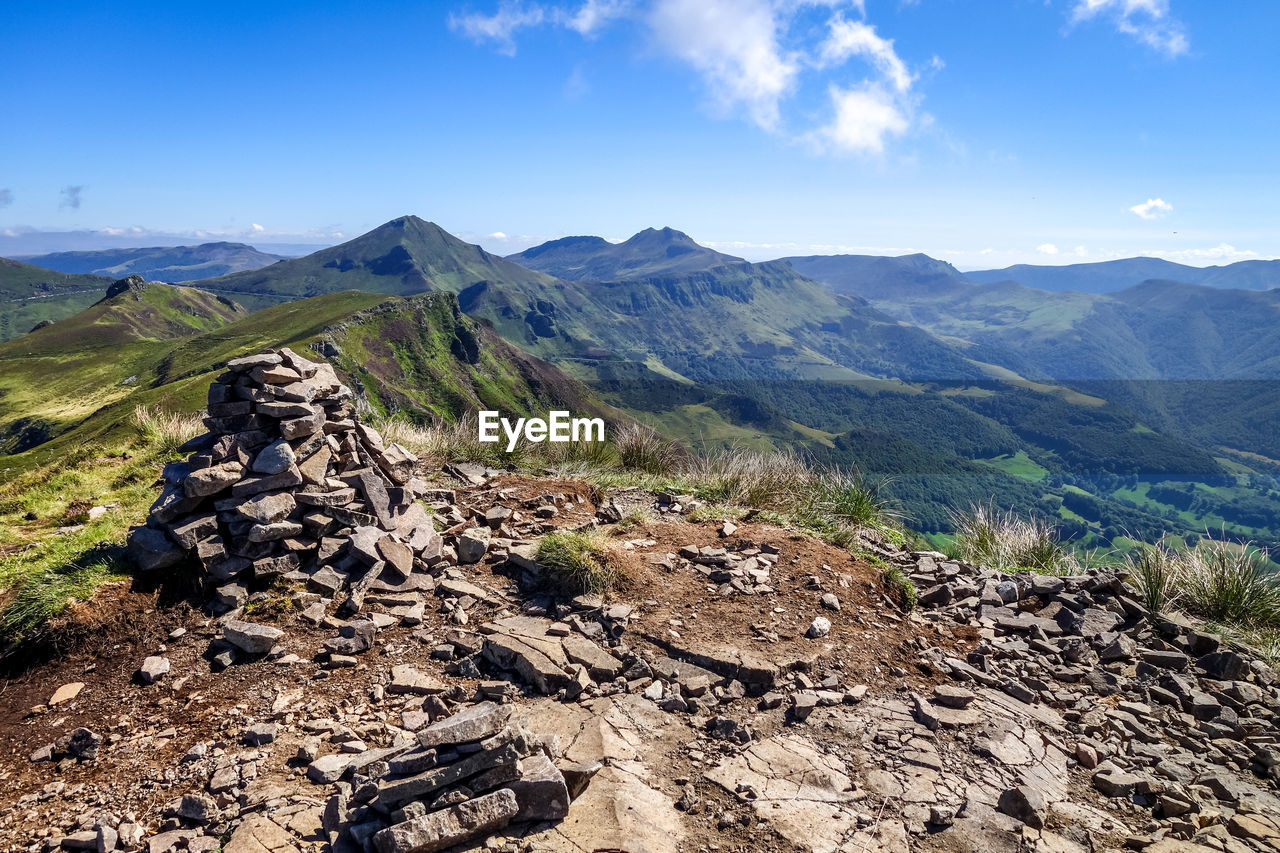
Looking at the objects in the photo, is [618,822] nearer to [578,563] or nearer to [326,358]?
[578,563]

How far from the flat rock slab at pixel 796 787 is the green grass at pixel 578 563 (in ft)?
9.52

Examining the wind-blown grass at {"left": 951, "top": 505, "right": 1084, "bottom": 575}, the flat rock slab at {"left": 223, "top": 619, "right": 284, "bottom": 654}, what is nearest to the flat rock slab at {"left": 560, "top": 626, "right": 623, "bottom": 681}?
the flat rock slab at {"left": 223, "top": 619, "right": 284, "bottom": 654}

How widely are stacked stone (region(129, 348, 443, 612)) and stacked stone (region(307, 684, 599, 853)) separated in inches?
133

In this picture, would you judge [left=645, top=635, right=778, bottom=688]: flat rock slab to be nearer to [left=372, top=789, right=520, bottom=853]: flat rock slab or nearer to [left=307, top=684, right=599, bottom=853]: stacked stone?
[left=307, top=684, right=599, bottom=853]: stacked stone

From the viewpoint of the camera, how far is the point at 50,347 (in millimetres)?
149375

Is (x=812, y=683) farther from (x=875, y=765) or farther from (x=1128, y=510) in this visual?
(x=1128, y=510)

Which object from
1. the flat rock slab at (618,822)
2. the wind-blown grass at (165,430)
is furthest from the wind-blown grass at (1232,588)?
the wind-blown grass at (165,430)

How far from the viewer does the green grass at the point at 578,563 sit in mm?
7738

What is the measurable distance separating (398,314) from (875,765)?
161914 mm

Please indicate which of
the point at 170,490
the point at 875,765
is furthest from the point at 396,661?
the point at 875,765

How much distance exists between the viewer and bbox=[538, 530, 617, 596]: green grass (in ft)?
25.4

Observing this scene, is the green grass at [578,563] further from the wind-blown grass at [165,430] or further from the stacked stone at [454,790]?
the wind-blown grass at [165,430]

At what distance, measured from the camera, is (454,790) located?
4090 millimetres

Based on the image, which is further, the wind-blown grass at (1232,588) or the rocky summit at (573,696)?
the wind-blown grass at (1232,588)
